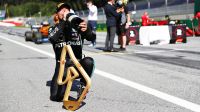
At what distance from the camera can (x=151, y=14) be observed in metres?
37.8

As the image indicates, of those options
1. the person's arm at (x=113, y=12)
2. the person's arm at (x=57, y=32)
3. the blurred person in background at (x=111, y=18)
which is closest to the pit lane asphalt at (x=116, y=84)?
the person's arm at (x=57, y=32)

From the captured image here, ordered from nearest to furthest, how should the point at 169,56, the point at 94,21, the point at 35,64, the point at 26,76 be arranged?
the point at 26,76 < the point at 35,64 < the point at 169,56 < the point at 94,21

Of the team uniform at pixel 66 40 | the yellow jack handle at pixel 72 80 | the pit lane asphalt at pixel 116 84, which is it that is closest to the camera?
the yellow jack handle at pixel 72 80

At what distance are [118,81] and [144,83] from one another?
51 cm

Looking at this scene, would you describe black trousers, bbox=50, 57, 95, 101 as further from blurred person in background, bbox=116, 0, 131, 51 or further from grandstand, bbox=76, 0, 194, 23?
grandstand, bbox=76, 0, 194, 23

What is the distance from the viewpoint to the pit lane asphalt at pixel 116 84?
5430mm

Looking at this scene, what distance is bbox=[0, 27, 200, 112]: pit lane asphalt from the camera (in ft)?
17.8

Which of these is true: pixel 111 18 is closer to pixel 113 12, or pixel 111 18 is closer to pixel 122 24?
pixel 113 12

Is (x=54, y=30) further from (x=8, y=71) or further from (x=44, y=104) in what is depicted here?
(x=8, y=71)

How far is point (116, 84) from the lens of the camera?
713 cm

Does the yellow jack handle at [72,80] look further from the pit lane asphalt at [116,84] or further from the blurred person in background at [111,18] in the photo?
the blurred person in background at [111,18]

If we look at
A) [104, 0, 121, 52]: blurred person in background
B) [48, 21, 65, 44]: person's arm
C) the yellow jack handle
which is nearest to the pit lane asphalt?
the yellow jack handle

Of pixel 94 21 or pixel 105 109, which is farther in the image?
pixel 94 21

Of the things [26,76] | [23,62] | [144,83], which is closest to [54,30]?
[144,83]
